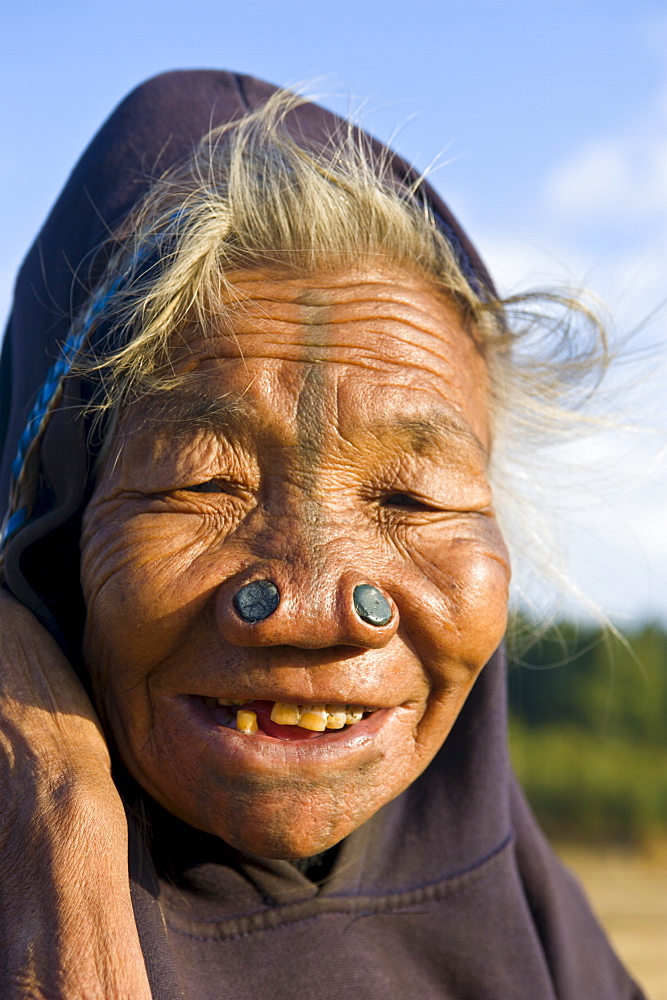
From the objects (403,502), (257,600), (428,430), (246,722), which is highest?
(428,430)

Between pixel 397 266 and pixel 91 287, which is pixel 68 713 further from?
pixel 397 266

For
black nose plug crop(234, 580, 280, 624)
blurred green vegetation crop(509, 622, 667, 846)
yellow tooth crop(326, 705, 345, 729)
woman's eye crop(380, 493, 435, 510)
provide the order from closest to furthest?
black nose plug crop(234, 580, 280, 624), yellow tooth crop(326, 705, 345, 729), woman's eye crop(380, 493, 435, 510), blurred green vegetation crop(509, 622, 667, 846)

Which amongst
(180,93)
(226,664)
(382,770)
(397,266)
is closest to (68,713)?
(226,664)

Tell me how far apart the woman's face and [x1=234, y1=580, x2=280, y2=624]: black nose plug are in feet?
0.05

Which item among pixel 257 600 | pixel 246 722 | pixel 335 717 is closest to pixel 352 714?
pixel 335 717

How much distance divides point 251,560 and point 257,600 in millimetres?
88

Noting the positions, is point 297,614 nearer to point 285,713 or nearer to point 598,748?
point 285,713

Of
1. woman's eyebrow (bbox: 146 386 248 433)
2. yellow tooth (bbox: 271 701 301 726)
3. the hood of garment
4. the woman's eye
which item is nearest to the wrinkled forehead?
woman's eyebrow (bbox: 146 386 248 433)

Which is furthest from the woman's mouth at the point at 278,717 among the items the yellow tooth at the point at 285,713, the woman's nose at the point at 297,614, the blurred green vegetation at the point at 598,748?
the blurred green vegetation at the point at 598,748

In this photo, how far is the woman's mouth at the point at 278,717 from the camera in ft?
5.33

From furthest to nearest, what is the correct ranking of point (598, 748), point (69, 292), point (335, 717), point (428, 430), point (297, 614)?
point (598, 748) → point (69, 292) → point (428, 430) → point (335, 717) → point (297, 614)

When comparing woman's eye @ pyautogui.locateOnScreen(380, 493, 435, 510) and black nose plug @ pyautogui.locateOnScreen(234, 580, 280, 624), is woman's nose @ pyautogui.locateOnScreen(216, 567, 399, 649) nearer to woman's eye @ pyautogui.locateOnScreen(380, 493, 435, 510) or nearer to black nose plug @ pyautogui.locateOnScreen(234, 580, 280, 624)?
black nose plug @ pyautogui.locateOnScreen(234, 580, 280, 624)

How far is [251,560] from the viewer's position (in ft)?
5.34

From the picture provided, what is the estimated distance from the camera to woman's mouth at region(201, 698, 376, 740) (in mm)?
1626
